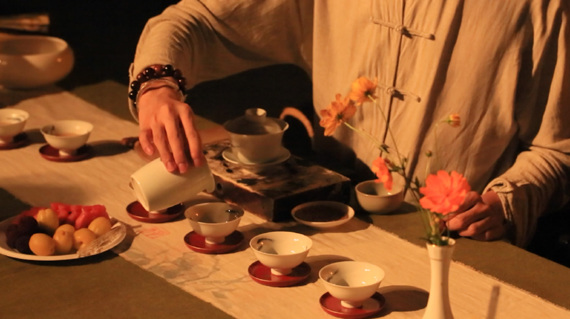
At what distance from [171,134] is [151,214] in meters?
0.20

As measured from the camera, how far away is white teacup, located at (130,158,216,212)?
4.89 feet

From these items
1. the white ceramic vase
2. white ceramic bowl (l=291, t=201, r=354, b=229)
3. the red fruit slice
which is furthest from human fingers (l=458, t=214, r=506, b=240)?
the red fruit slice

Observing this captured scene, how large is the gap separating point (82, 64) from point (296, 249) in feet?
4.87

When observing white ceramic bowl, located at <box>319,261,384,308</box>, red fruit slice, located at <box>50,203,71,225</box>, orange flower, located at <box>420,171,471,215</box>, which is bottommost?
red fruit slice, located at <box>50,203,71,225</box>

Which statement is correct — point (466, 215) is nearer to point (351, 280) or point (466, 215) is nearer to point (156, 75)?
point (351, 280)

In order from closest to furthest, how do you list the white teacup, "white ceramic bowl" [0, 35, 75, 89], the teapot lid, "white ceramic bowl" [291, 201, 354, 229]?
the white teacup → "white ceramic bowl" [291, 201, 354, 229] → the teapot lid → "white ceramic bowl" [0, 35, 75, 89]

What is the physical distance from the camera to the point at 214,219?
1589mm

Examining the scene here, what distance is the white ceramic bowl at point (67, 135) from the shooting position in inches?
75.8

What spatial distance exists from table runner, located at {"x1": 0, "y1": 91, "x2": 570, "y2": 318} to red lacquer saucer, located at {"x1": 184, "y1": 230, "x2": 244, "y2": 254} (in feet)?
0.04

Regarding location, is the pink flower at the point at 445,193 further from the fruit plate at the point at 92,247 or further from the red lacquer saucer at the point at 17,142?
the red lacquer saucer at the point at 17,142

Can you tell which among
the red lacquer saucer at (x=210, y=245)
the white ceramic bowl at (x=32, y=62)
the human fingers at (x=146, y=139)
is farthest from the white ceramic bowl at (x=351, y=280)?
the white ceramic bowl at (x=32, y=62)

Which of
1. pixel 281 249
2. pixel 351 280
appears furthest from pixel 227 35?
pixel 351 280

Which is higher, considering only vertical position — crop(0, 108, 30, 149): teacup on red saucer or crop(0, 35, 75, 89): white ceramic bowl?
crop(0, 35, 75, 89): white ceramic bowl

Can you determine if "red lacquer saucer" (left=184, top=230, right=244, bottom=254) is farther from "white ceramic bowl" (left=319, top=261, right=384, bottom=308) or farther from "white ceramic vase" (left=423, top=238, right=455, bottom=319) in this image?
"white ceramic vase" (left=423, top=238, right=455, bottom=319)
